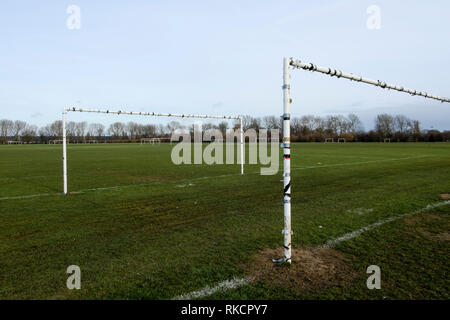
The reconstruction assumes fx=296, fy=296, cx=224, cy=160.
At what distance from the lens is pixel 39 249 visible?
464 centimetres

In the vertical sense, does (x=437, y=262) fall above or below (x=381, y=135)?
below

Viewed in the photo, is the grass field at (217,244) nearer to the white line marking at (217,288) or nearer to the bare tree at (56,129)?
the white line marking at (217,288)

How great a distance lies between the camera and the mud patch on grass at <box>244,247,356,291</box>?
139 inches

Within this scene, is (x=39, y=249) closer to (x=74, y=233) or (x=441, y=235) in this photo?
(x=74, y=233)

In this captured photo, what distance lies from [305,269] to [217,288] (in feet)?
4.10

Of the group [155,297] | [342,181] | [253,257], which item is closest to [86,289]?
[155,297]

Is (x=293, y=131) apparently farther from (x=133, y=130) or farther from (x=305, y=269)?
(x=305, y=269)

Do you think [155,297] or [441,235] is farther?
[441,235]

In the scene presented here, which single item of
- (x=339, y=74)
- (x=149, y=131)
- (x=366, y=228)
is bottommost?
(x=366, y=228)

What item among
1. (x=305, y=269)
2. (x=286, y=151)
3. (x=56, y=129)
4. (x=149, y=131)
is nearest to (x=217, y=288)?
(x=305, y=269)

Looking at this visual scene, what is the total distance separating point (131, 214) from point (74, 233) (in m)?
1.57

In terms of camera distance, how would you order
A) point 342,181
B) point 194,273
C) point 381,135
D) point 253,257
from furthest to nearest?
point 381,135 < point 342,181 < point 253,257 < point 194,273

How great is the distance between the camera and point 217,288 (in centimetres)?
337

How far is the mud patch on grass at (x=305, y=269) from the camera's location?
3.54 meters
